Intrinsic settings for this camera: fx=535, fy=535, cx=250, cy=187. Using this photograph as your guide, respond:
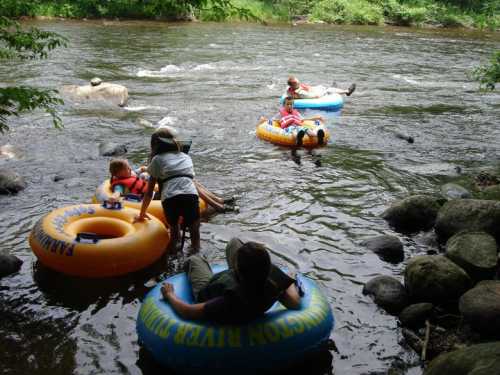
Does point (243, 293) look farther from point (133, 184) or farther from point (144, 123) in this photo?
point (144, 123)

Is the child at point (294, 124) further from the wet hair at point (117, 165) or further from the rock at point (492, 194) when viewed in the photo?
the wet hair at point (117, 165)

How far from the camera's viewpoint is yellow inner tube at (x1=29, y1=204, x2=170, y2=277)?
15.5 ft

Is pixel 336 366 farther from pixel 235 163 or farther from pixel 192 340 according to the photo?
pixel 235 163

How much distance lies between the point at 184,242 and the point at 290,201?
1.81 metres

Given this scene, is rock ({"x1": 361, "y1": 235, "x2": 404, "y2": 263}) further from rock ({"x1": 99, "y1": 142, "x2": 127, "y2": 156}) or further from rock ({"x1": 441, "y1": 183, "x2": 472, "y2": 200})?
rock ({"x1": 99, "y1": 142, "x2": 127, "y2": 156})

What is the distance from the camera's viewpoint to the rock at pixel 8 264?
4961 mm

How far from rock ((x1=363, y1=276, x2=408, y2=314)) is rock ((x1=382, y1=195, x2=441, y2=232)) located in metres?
1.53

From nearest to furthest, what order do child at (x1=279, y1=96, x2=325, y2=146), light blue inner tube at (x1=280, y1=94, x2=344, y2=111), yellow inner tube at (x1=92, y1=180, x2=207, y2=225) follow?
yellow inner tube at (x1=92, y1=180, x2=207, y2=225) → child at (x1=279, y1=96, x2=325, y2=146) → light blue inner tube at (x1=280, y1=94, x2=344, y2=111)

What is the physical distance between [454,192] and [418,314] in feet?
10.4

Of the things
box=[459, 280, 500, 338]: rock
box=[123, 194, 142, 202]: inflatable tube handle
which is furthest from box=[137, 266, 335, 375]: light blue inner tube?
box=[123, 194, 142, 202]: inflatable tube handle

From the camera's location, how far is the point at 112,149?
28.5ft

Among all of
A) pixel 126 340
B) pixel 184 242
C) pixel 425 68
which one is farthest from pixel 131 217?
pixel 425 68

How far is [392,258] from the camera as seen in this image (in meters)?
5.46

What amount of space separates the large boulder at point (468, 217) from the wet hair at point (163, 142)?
294 centimetres
